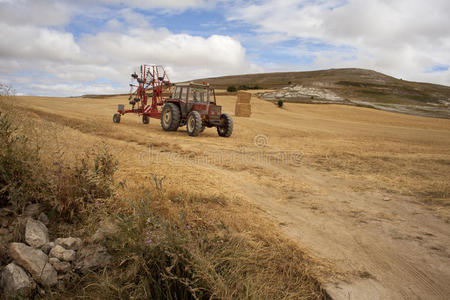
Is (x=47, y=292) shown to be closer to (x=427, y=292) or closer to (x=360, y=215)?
(x=427, y=292)

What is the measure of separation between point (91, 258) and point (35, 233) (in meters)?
0.63

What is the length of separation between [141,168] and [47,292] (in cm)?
252

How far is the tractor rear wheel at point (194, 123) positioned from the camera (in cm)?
1075

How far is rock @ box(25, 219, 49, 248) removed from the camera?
2.65 metres

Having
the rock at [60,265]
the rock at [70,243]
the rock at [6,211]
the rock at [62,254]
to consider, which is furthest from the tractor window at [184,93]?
the rock at [60,265]

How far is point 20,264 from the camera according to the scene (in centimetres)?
243

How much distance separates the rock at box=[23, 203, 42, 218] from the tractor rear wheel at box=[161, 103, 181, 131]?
8933 millimetres

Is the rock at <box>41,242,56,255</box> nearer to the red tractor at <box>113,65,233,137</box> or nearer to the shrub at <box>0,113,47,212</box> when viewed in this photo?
the shrub at <box>0,113,47,212</box>

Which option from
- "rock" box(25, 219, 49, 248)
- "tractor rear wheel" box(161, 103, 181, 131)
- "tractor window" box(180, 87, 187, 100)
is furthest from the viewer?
"tractor window" box(180, 87, 187, 100)

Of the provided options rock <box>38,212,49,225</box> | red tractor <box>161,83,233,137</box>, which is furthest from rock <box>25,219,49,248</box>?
red tractor <box>161,83,233,137</box>

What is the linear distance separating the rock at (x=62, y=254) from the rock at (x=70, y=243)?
8 cm

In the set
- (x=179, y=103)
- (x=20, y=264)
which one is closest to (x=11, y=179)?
(x=20, y=264)

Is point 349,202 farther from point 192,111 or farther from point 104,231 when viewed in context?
point 192,111

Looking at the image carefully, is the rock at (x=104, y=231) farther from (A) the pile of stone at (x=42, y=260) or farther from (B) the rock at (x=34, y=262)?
(B) the rock at (x=34, y=262)
